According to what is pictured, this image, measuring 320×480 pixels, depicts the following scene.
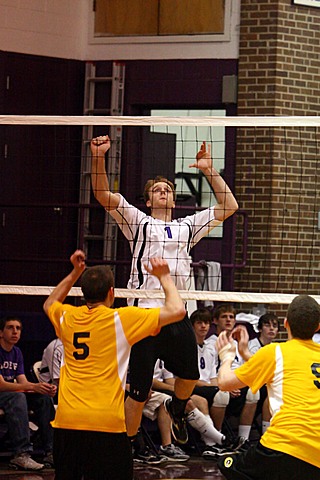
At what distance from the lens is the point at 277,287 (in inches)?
511

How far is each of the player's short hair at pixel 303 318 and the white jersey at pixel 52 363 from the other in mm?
4858

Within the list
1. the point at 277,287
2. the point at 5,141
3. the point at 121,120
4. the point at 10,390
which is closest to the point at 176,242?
the point at 121,120

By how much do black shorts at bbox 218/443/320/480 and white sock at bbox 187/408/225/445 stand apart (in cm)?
456

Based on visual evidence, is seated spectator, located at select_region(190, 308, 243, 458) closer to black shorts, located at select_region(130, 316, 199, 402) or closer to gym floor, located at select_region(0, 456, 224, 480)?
gym floor, located at select_region(0, 456, 224, 480)

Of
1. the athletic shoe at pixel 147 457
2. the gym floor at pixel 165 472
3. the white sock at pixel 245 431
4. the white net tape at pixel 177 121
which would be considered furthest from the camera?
the white sock at pixel 245 431

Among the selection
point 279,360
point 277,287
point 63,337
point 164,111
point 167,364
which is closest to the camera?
point 279,360

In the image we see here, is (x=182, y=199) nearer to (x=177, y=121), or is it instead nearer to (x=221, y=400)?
(x=221, y=400)

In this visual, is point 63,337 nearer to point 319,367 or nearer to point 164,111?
point 319,367

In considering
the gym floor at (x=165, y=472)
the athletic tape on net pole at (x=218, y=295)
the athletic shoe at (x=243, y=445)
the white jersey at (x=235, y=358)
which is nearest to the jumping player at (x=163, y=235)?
the athletic tape on net pole at (x=218, y=295)

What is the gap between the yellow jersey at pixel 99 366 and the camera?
5.79 m

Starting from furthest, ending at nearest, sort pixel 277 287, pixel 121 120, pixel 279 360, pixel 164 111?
pixel 164 111
pixel 277 287
pixel 121 120
pixel 279 360

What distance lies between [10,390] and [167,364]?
Answer: 2773 mm

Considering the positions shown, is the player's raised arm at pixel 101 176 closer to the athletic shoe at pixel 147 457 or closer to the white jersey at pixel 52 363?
the white jersey at pixel 52 363

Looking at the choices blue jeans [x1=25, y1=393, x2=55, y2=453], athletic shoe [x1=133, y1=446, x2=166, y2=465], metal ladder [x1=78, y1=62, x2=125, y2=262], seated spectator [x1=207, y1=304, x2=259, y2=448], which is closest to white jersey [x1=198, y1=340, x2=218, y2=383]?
seated spectator [x1=207, y1=304, x2=259, y2=448]
